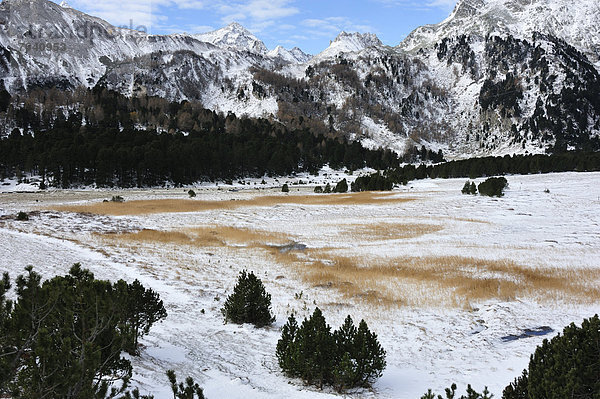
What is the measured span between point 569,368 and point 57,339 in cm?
763

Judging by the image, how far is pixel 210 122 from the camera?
176 meters

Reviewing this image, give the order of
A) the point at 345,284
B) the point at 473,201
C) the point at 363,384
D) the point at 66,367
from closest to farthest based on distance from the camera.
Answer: the point at 66,367
the point at 363,384
the point at 345,284
the point at 473,201

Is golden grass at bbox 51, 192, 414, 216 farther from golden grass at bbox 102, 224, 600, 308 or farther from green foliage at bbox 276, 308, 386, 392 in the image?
green foliage at bbox 276, 308, 386, 392

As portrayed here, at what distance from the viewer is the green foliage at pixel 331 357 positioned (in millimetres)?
8656

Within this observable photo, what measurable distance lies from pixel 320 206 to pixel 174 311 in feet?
121

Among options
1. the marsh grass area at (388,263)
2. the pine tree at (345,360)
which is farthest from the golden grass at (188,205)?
the pine tree at (345,360)

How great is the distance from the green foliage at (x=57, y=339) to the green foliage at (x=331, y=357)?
4.11 metres

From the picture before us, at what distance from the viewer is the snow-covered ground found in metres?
9.23

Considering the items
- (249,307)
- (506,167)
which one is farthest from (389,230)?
(506,167)

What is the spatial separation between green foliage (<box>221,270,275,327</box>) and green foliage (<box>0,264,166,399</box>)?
6879 mm

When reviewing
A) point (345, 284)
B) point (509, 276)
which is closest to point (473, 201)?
point (509, 276)

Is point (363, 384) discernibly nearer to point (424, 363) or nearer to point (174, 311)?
point (424, 363)

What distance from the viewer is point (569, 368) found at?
601 centimetres

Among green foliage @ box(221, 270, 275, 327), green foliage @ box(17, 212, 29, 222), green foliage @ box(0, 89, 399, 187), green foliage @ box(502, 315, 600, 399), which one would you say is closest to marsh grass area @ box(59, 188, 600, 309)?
green foliage @ box(221, 270, 275, 327)
